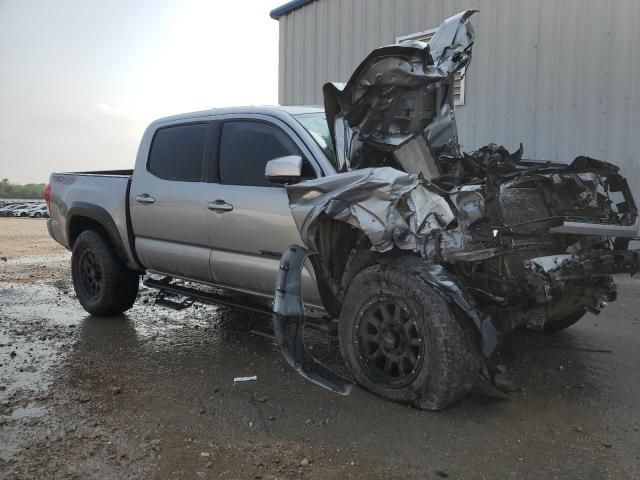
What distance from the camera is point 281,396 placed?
3.57 meters

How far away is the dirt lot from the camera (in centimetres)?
269

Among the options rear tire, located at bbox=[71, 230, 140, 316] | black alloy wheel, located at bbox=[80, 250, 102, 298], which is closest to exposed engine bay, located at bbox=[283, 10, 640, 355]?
rear tire, located at bbox=[71, 230, 140, 316]

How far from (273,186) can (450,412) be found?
6.43 ft

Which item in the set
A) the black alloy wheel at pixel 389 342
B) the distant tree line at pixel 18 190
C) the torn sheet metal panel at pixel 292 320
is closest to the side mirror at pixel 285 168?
the torn sheet metal panel at pixel 292 320

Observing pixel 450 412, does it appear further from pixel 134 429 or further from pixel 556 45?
pixel 556 45

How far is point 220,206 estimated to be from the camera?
4.28 m

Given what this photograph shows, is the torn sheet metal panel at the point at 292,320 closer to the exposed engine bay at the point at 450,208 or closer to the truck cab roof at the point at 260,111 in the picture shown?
the exposed engine bay at the point at 450,208

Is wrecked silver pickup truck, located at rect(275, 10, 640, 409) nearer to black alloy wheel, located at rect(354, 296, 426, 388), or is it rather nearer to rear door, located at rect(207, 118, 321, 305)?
black alloy wheel, located at rect(354, 296, 426, 388)

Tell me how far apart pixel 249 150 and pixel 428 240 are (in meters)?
1.77


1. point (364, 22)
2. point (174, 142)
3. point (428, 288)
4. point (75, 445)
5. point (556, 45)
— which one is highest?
point (364, 22)

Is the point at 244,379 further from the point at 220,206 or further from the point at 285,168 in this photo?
the point at 285,168

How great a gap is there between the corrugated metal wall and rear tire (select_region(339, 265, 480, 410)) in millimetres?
5144

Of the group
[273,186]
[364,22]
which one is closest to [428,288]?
[273,186]

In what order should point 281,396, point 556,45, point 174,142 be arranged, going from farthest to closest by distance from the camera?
point 556,45
point 174,142
point 281,396
